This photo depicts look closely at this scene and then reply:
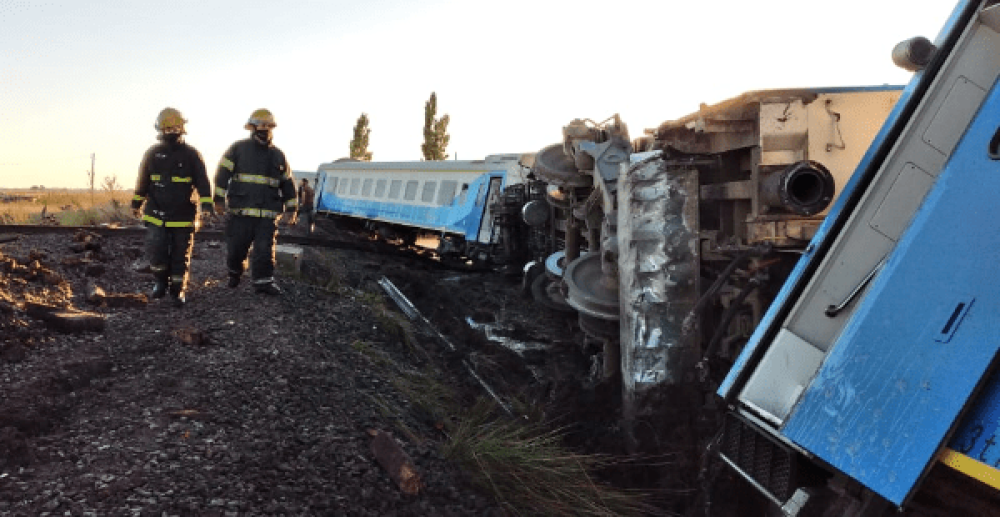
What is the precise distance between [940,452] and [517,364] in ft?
17.0

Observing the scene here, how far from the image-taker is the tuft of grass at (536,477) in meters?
3.76

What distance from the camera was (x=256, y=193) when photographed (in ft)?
22.3

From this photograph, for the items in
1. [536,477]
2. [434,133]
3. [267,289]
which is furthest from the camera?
[434,133]

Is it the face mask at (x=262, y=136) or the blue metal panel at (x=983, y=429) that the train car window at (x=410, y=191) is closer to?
the face mask at (x=262, y=136)

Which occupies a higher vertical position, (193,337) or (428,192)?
(428,192)

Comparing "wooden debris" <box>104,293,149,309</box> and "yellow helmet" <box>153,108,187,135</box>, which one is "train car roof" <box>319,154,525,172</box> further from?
"wooden debris" <box>104,293,149,309</box>

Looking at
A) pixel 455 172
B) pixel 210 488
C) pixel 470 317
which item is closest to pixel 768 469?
pixel 210 488

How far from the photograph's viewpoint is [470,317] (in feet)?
31.9

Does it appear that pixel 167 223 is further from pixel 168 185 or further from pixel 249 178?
pixel 249 178

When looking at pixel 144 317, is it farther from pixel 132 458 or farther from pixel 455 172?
pixel 455 172

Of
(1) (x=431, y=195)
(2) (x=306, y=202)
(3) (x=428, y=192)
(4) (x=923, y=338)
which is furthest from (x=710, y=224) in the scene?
(2) (x=306, y=202)

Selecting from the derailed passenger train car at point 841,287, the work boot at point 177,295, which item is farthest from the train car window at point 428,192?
the derailed passenger train car at point 841,287

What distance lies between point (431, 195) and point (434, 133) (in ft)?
49.0

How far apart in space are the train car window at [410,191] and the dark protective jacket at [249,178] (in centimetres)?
1190
